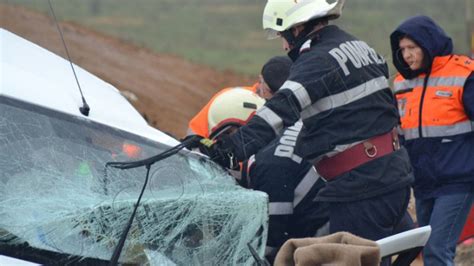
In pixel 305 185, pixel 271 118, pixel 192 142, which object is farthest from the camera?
pixel 305 185

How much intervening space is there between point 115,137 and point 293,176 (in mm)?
1363

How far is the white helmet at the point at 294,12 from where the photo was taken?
5.78 meters

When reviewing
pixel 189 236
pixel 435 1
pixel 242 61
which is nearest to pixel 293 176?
pixel 189 236

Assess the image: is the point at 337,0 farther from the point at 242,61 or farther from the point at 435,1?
the point at 435,1

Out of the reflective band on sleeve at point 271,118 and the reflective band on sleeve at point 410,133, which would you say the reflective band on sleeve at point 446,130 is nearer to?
the reflective band on sleeve at point 410,133

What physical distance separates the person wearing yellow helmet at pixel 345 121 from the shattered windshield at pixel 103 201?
817 millimetres

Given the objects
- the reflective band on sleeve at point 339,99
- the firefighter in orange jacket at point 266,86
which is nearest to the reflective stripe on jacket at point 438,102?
the firefighter in orange jacket at point 266,86

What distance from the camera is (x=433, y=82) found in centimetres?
748

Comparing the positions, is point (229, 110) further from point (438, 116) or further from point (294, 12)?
point (438, 116)

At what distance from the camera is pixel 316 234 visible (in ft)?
19.7

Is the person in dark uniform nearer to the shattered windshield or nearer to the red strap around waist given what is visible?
the red strap around waist

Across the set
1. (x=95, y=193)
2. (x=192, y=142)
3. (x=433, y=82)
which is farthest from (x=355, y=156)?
(x=433, y=82)

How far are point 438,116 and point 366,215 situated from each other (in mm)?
1794

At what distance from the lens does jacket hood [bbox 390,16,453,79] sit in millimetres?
7488
